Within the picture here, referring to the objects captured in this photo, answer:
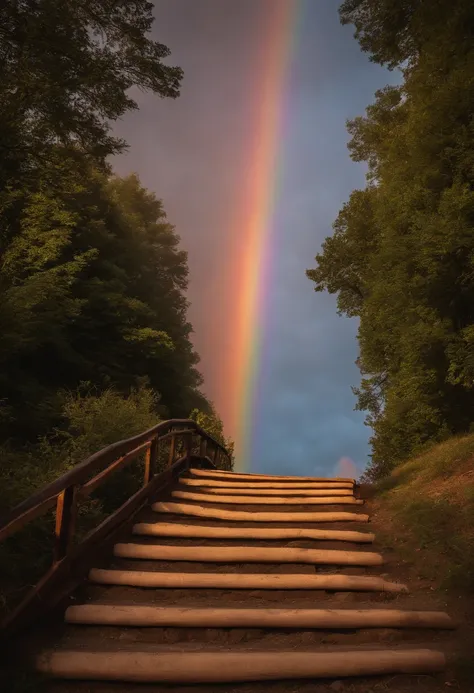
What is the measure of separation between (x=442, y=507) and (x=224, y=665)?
342cm

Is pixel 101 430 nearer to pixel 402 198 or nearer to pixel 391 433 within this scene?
pixel 391 433

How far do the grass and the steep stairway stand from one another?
0.47 meters

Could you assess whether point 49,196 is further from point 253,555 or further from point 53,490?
point 253,555

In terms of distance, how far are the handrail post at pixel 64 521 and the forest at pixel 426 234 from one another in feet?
23.7

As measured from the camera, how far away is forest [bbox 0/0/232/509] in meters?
5.68

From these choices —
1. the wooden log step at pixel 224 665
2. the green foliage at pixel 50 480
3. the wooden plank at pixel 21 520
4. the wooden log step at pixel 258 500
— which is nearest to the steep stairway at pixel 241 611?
the wooden log step at pixel 224 665

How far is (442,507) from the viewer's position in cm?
476

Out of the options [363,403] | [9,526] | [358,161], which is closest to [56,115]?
[9,526]

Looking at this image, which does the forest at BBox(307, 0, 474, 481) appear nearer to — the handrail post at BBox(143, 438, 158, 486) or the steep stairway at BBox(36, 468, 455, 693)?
the steep stairway at BBox(36, 468, 455, 693)

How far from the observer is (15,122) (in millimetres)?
5270

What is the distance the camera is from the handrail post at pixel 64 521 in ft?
10.4

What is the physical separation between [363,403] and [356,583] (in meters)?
11.5

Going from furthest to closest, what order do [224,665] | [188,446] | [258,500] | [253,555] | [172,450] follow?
[188,446]
[172,450]
[258,500]
[253,555]
[224,665]

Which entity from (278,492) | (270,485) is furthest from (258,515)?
(270,485)
